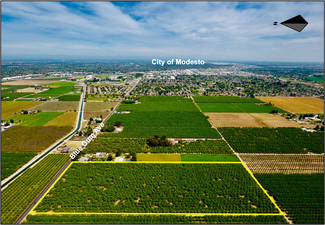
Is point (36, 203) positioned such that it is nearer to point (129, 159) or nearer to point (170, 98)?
point (129, 159)

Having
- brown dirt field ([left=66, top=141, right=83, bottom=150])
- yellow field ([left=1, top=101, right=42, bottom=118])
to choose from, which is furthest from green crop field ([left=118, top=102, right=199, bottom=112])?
yellow field ([left=1, top=101, right=42, bottom=118])

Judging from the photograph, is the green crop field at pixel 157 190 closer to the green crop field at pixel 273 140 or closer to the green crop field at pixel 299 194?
the green crop field at pixel 299 194

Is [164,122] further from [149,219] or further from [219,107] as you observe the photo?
[149,219]

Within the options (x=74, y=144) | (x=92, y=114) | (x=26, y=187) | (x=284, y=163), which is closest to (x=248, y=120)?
(x=284, y=163)

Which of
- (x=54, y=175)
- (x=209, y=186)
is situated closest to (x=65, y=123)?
(x=54, y=175)

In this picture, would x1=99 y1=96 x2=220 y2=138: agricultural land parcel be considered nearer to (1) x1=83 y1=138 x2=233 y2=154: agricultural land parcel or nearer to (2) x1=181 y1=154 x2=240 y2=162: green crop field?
(1) x1=83 y1=138 x2=233 y2=154: agricultural land parcel

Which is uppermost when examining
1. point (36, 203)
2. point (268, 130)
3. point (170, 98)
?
point (170, 98)

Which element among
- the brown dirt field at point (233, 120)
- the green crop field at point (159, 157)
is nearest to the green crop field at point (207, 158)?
the green crop field at point (159, 157)
